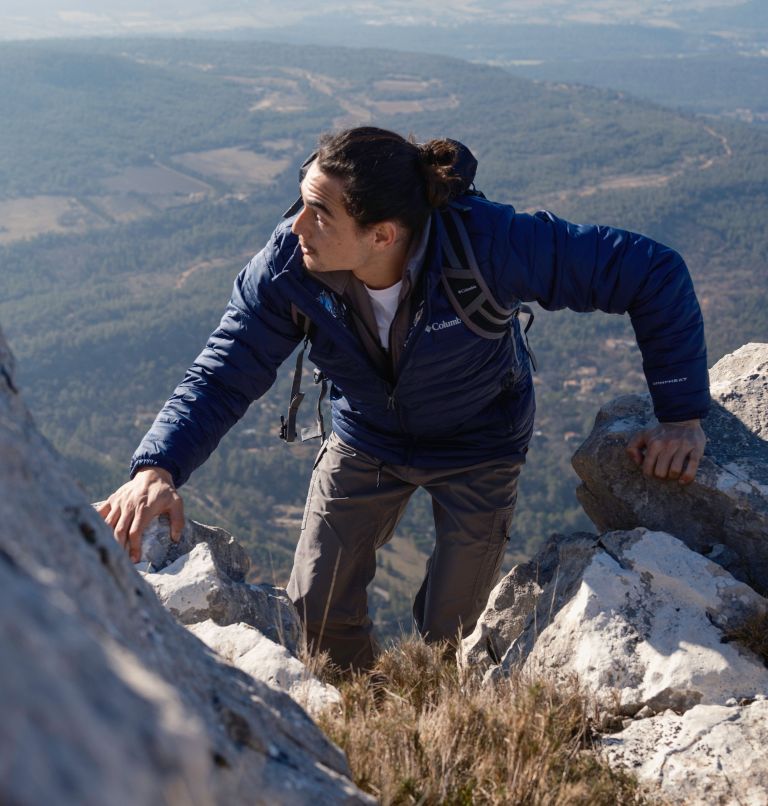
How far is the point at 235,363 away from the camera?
3629mm

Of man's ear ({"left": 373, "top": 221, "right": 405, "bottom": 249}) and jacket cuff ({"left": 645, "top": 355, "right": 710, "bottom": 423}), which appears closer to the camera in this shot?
man's ear ({"left": 373, "top": 221, "right": 405, "bottom": 249})

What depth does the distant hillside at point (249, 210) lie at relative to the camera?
62.9 metres

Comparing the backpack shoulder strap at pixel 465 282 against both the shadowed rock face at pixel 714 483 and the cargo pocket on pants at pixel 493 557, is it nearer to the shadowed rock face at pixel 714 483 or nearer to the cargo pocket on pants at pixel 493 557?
the cargo pocket on pants at pixel 493 557

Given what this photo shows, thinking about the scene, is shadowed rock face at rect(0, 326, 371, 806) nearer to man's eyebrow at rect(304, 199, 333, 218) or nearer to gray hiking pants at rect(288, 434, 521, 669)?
man's eyebrow at rect(304, 199, 333, 218)

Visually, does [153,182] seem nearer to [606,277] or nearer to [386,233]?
[386,233]

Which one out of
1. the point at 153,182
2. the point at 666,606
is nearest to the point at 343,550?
the point at 666,606

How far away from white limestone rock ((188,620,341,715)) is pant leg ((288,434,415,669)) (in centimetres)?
60

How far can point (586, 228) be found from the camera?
3391mm

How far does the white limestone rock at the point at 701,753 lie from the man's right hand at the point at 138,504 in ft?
5.74

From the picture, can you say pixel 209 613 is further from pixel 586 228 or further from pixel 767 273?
pixel 767 273

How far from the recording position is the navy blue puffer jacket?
11.1 ft

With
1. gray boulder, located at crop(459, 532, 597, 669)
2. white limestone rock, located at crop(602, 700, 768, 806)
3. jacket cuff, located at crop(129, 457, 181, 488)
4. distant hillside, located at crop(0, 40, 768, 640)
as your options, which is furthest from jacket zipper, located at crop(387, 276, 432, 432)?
distant hillside, located at crop(0, 40, 768, 640)

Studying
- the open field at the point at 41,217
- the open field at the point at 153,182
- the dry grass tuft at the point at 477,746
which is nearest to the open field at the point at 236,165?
the open field at the point at 153,182

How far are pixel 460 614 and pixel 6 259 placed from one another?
109 meters
